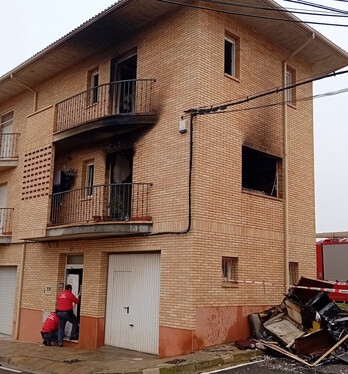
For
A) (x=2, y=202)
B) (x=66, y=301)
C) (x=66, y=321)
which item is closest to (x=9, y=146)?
(x=2, y=202)

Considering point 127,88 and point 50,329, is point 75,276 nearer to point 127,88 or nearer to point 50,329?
point 50,329

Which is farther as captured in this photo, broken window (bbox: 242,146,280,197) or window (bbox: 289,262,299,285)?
window (bbox: 289,262,299,285)

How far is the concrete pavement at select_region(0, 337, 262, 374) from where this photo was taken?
9.56 m

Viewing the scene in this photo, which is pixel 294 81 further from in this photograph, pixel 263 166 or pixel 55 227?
pixel 55 227

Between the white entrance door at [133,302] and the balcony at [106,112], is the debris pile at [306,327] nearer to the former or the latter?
the white entrance door at [133,302]

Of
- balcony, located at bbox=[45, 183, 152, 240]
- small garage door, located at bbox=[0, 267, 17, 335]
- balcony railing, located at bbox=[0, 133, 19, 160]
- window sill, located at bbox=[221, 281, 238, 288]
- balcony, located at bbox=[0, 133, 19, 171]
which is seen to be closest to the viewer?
window sill, located at bbox=[221, 281, 238, 288]

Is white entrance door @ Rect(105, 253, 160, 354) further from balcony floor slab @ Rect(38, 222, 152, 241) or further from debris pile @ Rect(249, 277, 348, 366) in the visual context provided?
debris pile @ Rect(249, 277, 348, 366)

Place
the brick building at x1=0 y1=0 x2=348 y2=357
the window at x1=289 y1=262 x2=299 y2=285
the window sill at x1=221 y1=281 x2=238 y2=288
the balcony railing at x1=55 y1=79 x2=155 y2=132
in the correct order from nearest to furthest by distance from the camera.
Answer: the brick building at x1=0 y1=0 x2=348 y2=357
the window sill at x1=221 y1=281 x2=238 y2=288
the balcony railing at x1=55 y1=79 x2=155 y2=132
the window at x1=289 y1=262 x2=299 y2=285

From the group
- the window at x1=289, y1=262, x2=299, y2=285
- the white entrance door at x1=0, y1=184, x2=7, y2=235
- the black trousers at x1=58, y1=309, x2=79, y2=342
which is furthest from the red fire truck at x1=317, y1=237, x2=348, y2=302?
the white entrance door at x1=0, y1=184, x2=7, y2=235

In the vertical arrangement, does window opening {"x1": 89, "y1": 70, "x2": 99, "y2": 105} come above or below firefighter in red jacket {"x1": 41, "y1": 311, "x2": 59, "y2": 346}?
above

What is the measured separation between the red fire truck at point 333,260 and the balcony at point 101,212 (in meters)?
11.5

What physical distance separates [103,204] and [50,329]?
13.0 ft

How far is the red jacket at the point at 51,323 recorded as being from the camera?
14.1 m

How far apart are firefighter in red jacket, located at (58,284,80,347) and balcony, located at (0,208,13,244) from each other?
4.49 meters
